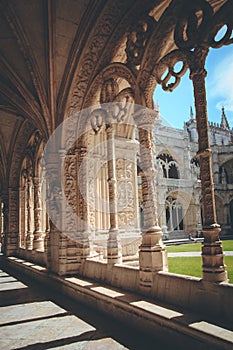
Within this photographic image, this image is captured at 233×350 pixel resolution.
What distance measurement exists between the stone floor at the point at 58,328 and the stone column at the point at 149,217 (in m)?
0.67

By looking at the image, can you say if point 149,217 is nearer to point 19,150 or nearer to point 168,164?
point 19,150

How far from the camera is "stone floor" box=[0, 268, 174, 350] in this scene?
2.75 metres

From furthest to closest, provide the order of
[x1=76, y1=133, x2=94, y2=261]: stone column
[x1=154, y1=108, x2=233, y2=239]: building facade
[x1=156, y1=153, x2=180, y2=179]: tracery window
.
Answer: [x1=156, y1=153, x2=180, y2=179]: tracery window → [x1=154, y1=108, x2=233, y2=239]: building facade → [x1=76, y1=133, x2=94, y2=261]: stone column

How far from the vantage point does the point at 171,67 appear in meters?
3.81

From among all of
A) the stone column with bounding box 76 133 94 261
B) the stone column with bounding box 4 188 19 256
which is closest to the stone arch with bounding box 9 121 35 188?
the stone column with bounding box 4 188 19 256

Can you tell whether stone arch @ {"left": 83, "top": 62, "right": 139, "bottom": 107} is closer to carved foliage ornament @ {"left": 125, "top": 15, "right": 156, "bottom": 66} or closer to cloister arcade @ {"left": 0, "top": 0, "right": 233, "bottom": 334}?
cloister arcade @ {"left": 0, "top": 0, "right": 233, "bottom": 334}

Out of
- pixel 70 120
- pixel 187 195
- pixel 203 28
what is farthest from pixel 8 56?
pixel 187 195

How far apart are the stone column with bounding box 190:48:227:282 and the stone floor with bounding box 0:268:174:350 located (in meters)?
0.79

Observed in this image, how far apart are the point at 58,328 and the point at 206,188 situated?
7.02 ft

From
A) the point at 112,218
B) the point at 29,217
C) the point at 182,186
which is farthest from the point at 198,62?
the point at 182,186


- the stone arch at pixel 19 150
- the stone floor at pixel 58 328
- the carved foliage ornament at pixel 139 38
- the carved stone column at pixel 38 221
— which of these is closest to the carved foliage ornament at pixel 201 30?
the carved foliage ornament at pixel 139 38

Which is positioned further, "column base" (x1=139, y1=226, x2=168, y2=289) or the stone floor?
"column base" (x1=139, y1=226, x2=168, y2=289)

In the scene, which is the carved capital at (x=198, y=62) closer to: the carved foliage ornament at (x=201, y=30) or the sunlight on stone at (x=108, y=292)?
the carved foliage ornament at (x=201, y=30)

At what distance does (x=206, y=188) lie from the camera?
296 centimetres
